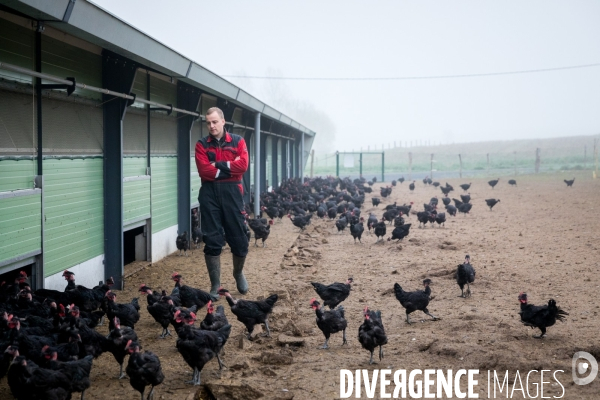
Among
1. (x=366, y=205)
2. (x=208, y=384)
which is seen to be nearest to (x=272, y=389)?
(x=208, y=384)

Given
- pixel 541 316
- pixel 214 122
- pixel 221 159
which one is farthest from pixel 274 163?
pixel 541 316

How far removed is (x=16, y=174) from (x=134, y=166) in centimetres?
394

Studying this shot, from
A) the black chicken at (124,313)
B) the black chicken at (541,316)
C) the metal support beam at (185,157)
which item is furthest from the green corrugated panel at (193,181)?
the black chicken at (541,316)

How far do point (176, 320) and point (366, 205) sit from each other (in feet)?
70.9

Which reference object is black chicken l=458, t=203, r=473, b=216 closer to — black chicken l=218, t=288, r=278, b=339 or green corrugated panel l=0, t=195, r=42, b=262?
black chicken l=218, t=288, r=278, b=339

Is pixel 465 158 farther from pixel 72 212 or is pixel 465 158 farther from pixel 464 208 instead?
pixel 72 212

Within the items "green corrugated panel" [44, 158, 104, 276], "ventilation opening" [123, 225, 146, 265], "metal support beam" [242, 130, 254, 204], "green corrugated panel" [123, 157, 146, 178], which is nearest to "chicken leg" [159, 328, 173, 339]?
"green corrugated panel" [44, 158, 104, 276]

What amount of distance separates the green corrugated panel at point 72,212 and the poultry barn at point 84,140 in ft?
0.05

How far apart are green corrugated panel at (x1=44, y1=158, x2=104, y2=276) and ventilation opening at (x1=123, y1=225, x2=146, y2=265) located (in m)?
2.14

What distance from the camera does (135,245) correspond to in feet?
39.2

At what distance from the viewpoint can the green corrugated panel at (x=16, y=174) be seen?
6816mm

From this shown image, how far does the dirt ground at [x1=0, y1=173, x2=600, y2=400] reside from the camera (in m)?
5.82

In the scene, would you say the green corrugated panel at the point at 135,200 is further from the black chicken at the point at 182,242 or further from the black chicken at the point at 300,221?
the black chicken at the point at 300,221

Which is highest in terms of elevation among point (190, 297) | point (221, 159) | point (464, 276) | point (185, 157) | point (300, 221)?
point (185, 157)
